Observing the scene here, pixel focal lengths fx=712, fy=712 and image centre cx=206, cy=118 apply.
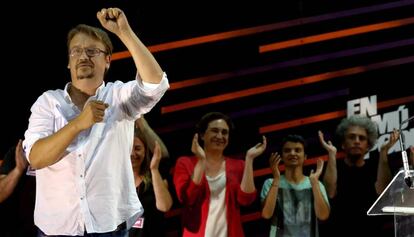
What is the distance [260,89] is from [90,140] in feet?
9.55

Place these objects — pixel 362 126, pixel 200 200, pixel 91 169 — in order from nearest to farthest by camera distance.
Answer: pixel 91 169 < pixel 200 200 < pixel 362 126

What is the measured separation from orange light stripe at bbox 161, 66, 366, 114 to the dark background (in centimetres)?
2

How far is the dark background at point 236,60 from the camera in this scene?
429 centimetres

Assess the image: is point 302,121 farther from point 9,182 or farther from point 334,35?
point 9,182

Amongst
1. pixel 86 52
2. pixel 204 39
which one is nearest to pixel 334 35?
pixel 204 39

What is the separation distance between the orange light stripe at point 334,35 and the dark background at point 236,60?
27mm

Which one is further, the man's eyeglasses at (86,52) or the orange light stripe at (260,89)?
the orange light stripe at (260,89)

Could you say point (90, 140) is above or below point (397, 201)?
above

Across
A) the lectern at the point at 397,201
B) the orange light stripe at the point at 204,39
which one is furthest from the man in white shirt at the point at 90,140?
the orange light stripe at the point at 204,39

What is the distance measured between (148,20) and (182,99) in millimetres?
571

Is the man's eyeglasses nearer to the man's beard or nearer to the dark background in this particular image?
the man's beard

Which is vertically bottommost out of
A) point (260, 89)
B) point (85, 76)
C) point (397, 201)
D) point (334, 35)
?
point (397, 201)

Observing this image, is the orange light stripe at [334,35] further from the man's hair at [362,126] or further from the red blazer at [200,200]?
the red blazer at [200,200]

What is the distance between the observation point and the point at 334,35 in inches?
206
